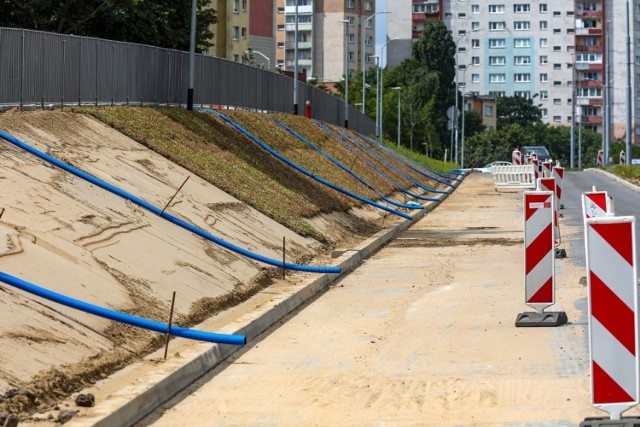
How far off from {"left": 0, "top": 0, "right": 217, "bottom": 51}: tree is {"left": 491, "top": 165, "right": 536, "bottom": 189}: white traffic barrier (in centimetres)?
1332

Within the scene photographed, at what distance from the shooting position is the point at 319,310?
15547 millimetres

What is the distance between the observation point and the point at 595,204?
1169cm

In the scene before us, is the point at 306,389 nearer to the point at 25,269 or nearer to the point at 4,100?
the point at 25,269

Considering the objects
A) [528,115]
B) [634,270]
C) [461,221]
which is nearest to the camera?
[634,270]

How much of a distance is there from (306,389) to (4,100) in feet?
43.6

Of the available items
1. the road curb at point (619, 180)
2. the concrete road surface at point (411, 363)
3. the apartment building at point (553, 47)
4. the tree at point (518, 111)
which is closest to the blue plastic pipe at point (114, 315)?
the concrete road surface at point (411, 363)

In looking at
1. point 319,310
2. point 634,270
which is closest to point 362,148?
point 319,310

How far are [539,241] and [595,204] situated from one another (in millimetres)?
2373

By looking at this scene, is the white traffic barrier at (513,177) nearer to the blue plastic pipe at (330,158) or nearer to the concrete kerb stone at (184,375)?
the blue plastic pipe at (330,158)

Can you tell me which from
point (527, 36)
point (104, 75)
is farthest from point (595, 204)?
point (527, 36)

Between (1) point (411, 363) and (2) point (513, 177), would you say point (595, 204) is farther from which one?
(2) point (513, 177)

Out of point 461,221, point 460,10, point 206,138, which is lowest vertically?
point 461,221

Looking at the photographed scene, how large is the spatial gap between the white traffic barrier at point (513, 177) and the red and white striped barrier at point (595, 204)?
39127 mm

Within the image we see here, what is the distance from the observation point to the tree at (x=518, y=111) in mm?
168125
